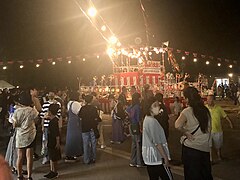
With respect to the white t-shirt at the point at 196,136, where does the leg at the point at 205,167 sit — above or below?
below

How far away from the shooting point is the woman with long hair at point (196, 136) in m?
4.75

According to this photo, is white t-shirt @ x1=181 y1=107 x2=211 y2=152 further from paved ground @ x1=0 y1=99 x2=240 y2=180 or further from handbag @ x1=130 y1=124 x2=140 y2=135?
handbag @ x1=130 y1=124 x2=140 y2=135

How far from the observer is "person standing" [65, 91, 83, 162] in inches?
358

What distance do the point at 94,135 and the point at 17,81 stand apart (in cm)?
3667

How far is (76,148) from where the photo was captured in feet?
30.3

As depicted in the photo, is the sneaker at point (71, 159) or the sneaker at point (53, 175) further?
the sneaker at point (71, 159)

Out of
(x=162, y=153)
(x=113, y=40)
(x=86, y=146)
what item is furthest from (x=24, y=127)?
(x=113, y=40)

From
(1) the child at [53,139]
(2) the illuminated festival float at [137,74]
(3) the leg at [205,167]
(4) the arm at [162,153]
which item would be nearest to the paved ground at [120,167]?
(1) the child at [53,139]

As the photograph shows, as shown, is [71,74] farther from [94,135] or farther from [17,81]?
[94,135]

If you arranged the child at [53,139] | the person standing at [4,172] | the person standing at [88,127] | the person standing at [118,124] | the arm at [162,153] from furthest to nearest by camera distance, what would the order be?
the person standing at [118,124] < the person standing at [88,127] < the child at [53,139] < the arm at [162,153] < the person standing at [4,172]

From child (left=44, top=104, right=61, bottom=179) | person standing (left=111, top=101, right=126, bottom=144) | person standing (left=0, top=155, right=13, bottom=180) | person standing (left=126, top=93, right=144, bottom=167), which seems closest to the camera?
person standing (left=0, top=155, right=13, bottom=180)

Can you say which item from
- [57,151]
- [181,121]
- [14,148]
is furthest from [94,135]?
[181,121]

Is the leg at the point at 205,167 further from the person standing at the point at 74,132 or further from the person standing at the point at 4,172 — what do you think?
the person standing at the point at 74,132

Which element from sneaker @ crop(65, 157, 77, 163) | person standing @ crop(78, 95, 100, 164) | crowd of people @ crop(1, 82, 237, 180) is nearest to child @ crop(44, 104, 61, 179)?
crowd of people @ crop(1, 82, 237, 180)
